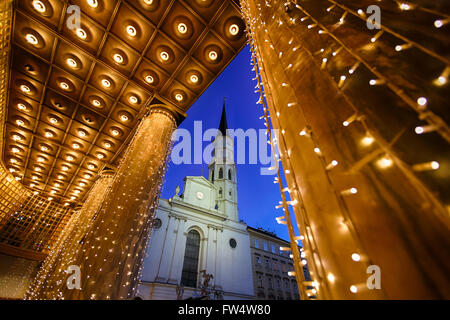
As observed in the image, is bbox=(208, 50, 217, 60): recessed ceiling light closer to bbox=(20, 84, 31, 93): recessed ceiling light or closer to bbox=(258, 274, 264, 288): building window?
A: bbox=(20, 84, 31, 93): recessed ceiling light

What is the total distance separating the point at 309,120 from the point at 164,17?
4156 mm

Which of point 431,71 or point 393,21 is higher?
point 393,21

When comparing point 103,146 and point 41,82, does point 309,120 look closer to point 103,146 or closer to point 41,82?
point 41,82

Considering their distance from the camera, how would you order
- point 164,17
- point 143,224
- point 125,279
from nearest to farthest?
point 125,279, point 143,224, point 164,17

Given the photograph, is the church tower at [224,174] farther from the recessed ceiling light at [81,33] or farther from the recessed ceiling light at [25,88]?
the recessed ceiling light at [81,33]

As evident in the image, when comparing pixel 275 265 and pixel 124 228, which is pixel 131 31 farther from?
pixel 275 265

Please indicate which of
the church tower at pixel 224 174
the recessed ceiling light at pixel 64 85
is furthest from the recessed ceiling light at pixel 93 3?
the church tower at pixel 224 174

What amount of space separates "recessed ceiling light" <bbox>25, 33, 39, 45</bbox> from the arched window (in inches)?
569

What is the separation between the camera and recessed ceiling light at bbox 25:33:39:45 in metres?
3.88

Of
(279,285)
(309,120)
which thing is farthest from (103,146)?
(279,285)

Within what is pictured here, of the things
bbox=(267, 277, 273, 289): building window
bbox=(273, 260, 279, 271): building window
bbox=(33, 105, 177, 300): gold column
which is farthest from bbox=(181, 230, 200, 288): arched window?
bbox=(33, 105, 177, 300): gold column

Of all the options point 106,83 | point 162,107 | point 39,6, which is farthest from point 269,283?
point 39,6

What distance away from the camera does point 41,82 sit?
4.68m

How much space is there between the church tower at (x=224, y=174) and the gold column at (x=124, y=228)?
15.9 meters
